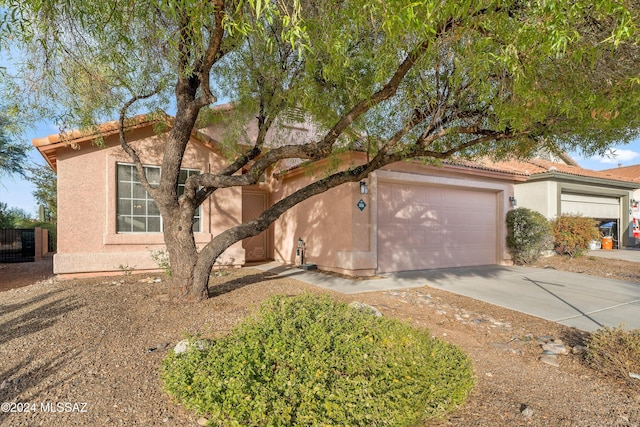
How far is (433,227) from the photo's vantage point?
391 inches

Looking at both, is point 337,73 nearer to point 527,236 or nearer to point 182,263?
point 182,263

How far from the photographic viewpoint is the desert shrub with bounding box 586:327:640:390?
11.0 ft

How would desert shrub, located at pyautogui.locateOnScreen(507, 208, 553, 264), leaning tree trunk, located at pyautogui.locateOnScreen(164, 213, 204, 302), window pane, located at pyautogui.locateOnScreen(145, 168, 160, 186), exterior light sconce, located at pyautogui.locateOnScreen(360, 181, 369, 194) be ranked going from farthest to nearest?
desert shrub, located at pyautogui.locateOnScreen(507, 208, 553, 264)
window pane, located at pyautogui.locateOnScreen(145, 168, 160, 186)
exterior light sconce, located at pyautogui.locateOnScreen(360, 181, 369, 194)
leaning tree trunk, located at pyautogui.locateOnScreen(164, 213, 204, 302)

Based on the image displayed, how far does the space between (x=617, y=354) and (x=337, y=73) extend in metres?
4.69

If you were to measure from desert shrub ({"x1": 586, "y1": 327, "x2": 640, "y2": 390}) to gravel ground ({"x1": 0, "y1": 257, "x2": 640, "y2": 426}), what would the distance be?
11 centimetres

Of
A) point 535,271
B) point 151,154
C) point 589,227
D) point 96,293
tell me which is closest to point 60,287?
point 96,293

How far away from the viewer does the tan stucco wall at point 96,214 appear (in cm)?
774

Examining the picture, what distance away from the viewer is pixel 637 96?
381cm

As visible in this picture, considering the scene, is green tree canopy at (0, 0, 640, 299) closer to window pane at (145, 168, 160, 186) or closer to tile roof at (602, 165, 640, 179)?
window pane at (145, 168, 160, 186)

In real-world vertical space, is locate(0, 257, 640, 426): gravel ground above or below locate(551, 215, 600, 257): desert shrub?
below

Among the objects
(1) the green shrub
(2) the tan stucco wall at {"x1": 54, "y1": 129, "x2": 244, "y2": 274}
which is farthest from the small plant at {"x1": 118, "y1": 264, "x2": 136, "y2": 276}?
(1) the green shrub

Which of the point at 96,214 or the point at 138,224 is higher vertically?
the point at 96,214

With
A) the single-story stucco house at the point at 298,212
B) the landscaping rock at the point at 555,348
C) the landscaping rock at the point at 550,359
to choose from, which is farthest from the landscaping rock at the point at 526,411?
the single-story stucco house at the point at 298,212

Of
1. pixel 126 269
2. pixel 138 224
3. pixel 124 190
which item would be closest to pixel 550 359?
pixel 126 269
